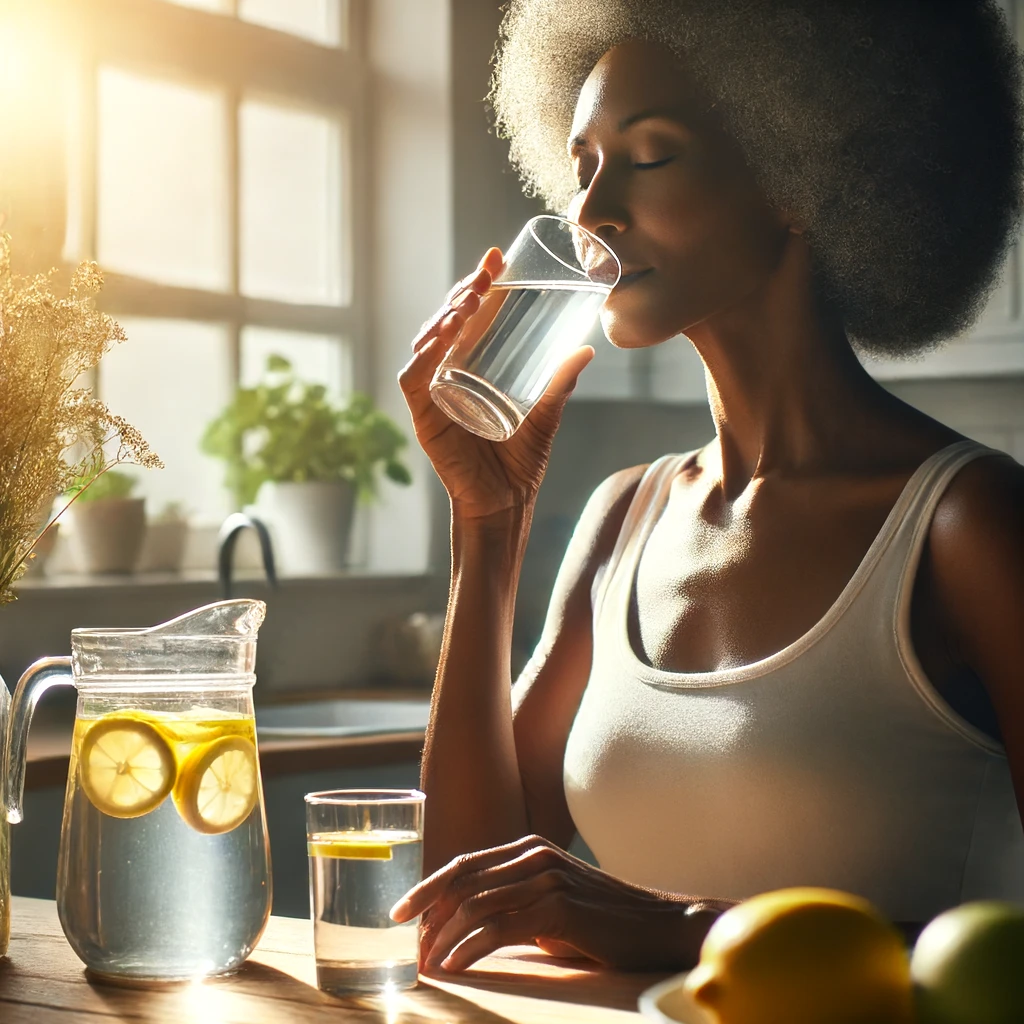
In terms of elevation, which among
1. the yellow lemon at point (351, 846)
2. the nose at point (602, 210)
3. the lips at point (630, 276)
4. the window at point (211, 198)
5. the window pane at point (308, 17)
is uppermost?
the window pane at point (308, 17)

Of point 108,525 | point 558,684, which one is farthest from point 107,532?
point 558,684

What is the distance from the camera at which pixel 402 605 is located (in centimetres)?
310

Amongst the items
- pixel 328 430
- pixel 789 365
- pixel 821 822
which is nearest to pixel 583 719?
pixel 821 822

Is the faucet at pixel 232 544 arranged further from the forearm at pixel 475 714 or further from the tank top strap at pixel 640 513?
the forearm at pixel 475 714

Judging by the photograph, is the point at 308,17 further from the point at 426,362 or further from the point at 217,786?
the point at 217,786

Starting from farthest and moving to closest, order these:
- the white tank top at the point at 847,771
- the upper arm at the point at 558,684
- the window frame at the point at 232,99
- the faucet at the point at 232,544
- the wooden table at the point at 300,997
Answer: the window frame at the point at 232,99 < the faucet at the point at 232,544 < the upper arm at the point at 558,684 < the white tank top at the point at 847,771 < the wooden table at the point at 300,997

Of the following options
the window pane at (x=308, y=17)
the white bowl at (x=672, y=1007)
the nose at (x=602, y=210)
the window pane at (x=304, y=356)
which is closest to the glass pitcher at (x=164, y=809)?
the white bowl at (x=672, y=1007)

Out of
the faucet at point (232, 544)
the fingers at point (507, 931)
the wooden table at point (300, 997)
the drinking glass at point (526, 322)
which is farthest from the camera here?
the faucet at point (232, 544)

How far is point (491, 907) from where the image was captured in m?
0.91

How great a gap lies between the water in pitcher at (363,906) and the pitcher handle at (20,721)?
23 centimetres

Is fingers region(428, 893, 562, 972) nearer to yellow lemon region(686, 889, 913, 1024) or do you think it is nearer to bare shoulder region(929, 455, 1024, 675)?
yellow lemon region(686, 889, 913, 1024)

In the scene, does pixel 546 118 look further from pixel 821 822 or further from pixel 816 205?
pixel 821 822

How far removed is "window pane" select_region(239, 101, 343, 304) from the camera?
3127 millimetres

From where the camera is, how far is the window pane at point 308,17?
3129mm
